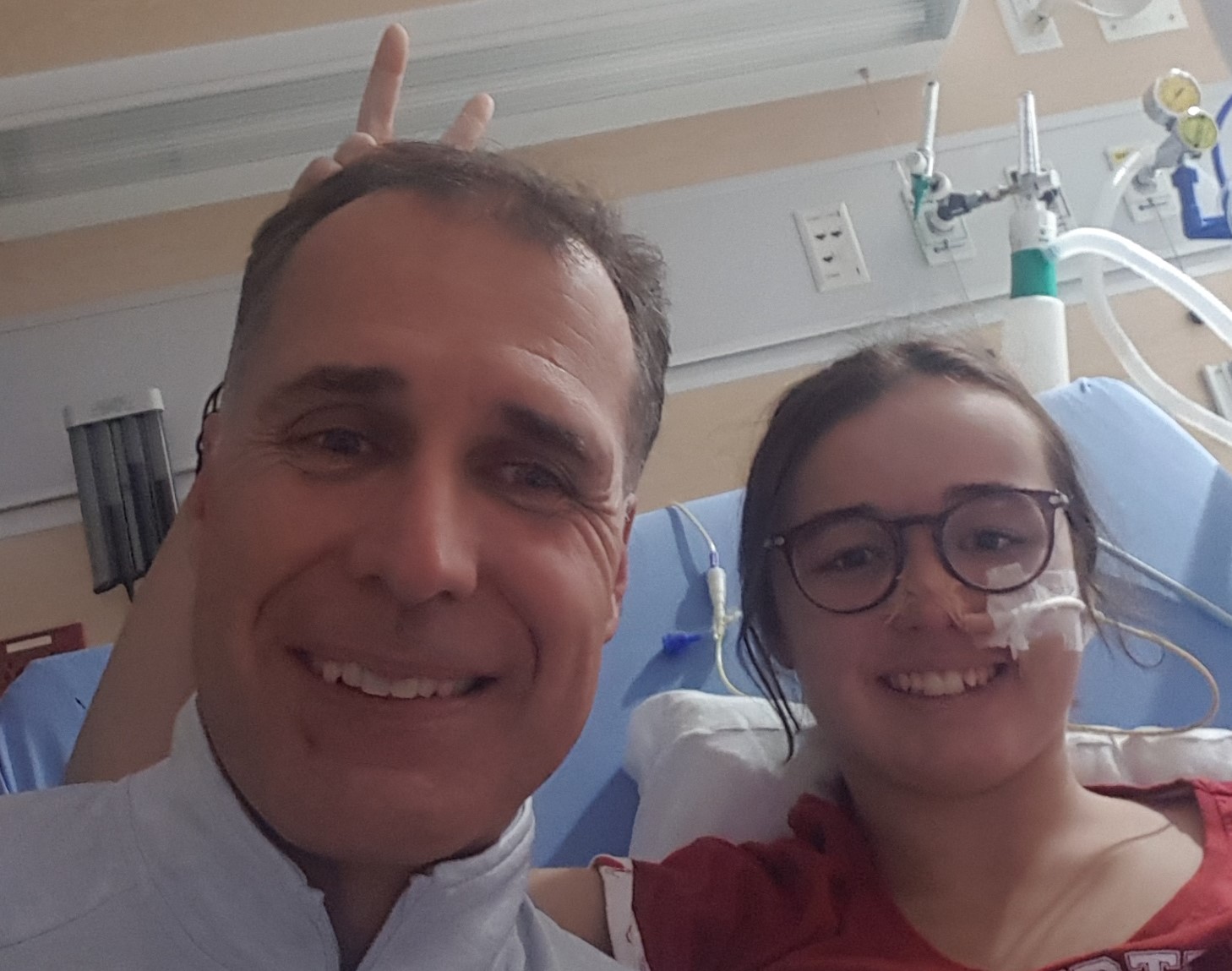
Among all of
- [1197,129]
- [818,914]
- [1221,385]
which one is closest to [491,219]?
[818,914]

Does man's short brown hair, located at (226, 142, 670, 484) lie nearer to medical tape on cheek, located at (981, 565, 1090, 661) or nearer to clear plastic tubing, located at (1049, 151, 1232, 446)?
medical tape on cheek, located at (981, 565, 1090, 661)

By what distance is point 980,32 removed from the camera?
247 centimetres

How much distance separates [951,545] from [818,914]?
1.41 ft

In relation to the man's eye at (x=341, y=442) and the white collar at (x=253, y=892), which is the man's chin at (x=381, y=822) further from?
the man's eye at (x=341, y=442)

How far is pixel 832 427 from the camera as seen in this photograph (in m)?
1.26

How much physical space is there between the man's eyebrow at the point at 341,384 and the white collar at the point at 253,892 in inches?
11.2

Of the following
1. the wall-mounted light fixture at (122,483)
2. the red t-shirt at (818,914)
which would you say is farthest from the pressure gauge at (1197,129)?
the wall-mounted light fixture at (122,483)

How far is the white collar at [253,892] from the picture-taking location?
78 cm

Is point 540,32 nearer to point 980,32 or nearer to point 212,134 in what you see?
point 212,134

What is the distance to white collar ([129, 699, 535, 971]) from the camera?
78 cm

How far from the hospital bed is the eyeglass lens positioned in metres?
0.48

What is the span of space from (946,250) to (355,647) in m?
1.97

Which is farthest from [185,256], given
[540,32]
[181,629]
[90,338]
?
[181,629]

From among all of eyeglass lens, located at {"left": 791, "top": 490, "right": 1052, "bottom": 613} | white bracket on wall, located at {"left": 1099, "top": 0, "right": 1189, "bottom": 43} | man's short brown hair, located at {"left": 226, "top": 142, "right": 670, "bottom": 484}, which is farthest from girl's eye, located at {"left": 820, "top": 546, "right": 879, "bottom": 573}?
white bracket on wall, located at {"left": 1099, "top": 0, "right": 1189, "bottom": 43}
